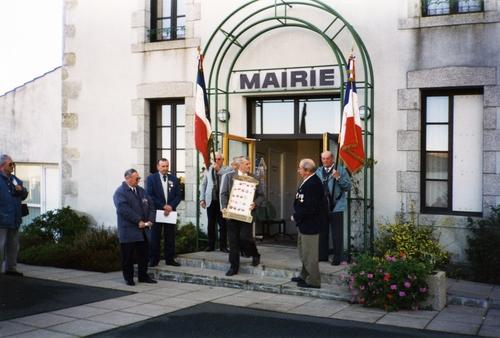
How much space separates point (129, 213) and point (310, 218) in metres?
2.58

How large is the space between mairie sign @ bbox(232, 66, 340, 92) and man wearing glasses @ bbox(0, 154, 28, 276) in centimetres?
430

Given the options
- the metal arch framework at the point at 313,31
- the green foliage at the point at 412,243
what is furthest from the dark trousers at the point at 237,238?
the green foliage at the point at 412,243

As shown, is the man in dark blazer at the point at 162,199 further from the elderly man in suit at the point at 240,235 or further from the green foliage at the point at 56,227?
the green foliage at the point at 56,227

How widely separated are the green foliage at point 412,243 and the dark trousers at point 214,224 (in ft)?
8.67

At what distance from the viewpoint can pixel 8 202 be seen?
9492 millimetres

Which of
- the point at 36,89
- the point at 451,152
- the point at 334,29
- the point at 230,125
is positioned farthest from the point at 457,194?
the point at 36,89

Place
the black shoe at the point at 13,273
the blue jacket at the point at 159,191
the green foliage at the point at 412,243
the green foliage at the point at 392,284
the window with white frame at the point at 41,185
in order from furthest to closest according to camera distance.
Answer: the window with white frame at the point at 41,185 → the black shoe at the point at 13,273 → the blue jacket at the point at 159,191 → the green foliage at the point at 412,243 → the green foliage at the point at 392,284

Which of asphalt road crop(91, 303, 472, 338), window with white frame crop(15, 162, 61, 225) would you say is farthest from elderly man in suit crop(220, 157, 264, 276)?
window with white frame crop(15, 162, 61, 225)

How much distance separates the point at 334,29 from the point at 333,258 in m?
4.08

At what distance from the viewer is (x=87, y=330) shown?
21.7ft

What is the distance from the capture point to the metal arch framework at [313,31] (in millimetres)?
9898

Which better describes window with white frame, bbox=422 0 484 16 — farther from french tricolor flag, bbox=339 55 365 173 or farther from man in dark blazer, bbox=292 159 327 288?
man in dark blazer, bbox=292 159 327 288

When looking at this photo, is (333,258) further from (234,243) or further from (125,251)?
(125,251)

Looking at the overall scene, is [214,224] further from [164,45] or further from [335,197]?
[164,45]
